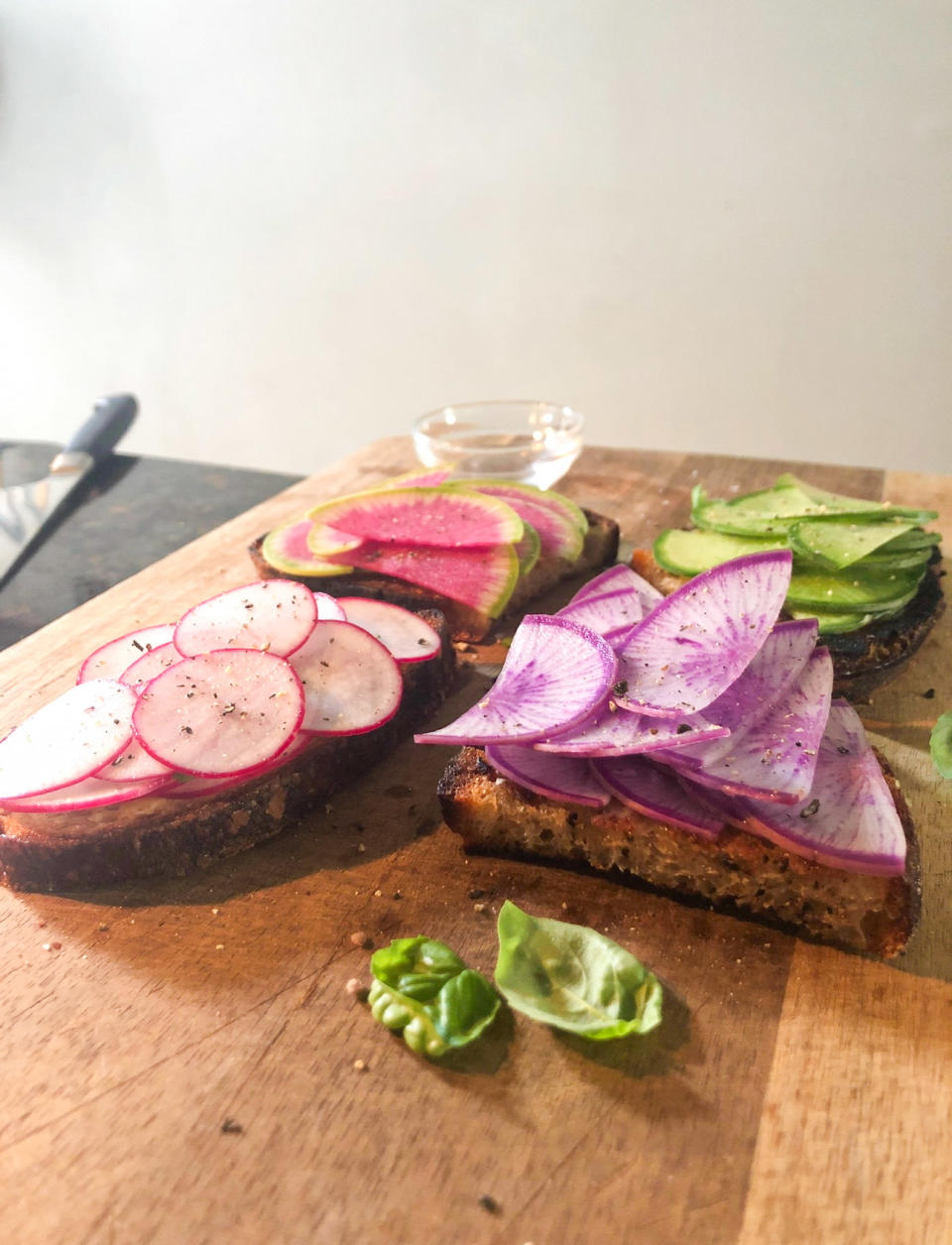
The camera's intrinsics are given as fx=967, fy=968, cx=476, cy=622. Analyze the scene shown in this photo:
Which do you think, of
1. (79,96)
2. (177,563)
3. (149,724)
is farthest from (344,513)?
(79,96)

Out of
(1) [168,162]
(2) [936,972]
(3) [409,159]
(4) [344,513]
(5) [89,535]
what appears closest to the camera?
(2) [936,972]

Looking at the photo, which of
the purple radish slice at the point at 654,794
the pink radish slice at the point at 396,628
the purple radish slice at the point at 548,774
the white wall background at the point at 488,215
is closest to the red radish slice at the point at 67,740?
the pink radish slice at the point at 396,628

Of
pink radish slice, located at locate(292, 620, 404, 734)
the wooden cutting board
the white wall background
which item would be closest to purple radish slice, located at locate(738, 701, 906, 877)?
the wooden cutting board

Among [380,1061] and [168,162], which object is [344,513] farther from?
[168,162]

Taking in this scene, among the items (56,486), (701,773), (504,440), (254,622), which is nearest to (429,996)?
(701,773)

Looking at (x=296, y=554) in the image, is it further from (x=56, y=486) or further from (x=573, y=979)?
(x=573, y=979)

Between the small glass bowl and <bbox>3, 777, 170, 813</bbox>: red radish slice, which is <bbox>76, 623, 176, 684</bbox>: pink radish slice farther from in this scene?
the small glass bowl
